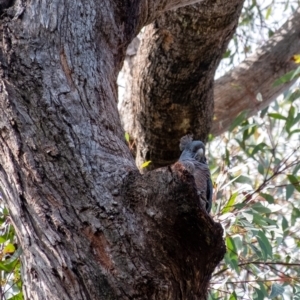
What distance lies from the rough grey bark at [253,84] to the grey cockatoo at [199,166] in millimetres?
985

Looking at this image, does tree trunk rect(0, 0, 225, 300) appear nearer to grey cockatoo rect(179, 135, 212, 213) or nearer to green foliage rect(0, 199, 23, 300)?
grey cockatoo rect(179, 135, 212, 213)

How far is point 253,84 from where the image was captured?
323 cm

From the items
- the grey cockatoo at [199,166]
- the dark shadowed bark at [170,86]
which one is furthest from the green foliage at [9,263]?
the dark shadowed bark at [170,86]

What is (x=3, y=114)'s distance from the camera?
142cm

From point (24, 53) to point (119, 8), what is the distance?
1.14 feet

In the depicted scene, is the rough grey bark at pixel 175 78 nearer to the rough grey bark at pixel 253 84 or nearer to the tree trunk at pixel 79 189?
the rough grey bark at pixel 253 84

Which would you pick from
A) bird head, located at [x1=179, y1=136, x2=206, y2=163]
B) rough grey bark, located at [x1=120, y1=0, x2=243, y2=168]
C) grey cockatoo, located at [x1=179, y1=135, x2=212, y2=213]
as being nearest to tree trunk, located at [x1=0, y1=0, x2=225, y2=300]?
grey cockatoo, located at [x1=179, y1=135, x2=212, y2=213]

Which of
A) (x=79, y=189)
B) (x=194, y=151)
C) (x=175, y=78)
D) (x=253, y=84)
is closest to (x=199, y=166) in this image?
(x=194, y=151)

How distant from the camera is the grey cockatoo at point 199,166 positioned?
1.77 metres

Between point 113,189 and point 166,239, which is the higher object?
point 113,189

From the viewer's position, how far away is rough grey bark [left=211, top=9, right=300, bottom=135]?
3.21 m

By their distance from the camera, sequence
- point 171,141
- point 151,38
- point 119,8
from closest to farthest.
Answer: point 119,8
point 151,38
point 171,141

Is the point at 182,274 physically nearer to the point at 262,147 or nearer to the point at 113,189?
the point at 113,189

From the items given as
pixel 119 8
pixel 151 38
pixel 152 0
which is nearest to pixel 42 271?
pixel 119 8
